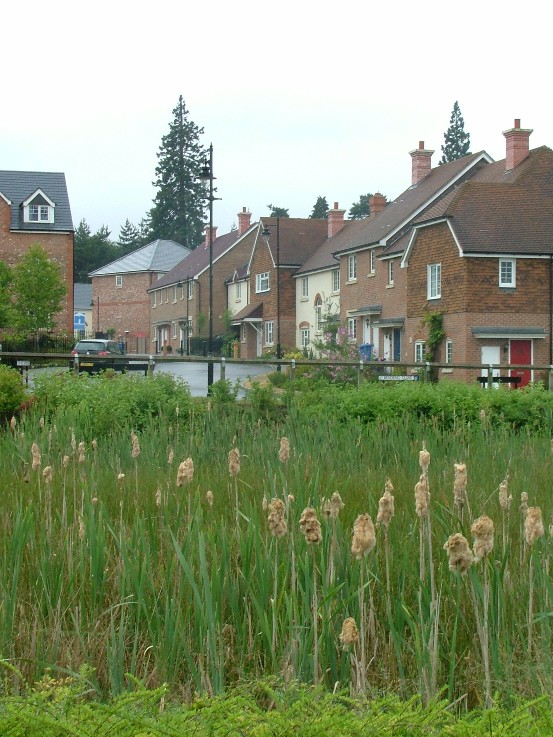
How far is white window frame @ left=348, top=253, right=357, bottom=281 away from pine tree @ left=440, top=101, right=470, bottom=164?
6046 centimetres

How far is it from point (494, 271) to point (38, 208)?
31500 millimetres

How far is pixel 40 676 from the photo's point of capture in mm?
3791

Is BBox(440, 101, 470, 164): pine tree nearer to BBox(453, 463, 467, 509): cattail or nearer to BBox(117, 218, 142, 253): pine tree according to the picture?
BBox(117, 218, 142, 253): pine tree

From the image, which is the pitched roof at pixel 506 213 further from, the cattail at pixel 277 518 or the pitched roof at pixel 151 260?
the pitched roof at pixel 151 260

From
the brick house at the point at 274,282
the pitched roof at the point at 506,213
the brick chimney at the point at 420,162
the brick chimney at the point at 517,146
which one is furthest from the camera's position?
the brick house at the point at 274,282

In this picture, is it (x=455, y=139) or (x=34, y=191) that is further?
(x=455, y=139)

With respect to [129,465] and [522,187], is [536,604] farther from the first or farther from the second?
[522,187]

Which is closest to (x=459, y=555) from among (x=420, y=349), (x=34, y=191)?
(x=420, y=349)

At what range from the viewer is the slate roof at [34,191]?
62.8m

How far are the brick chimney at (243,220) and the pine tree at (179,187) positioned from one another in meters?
35.8

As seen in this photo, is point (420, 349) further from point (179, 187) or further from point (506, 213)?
point (179, 187)

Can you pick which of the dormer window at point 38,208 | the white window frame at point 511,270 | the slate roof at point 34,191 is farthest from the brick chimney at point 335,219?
the white window frame at point 511,270

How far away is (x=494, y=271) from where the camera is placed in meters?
42.4

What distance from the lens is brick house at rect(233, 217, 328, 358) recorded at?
69.8 metres
